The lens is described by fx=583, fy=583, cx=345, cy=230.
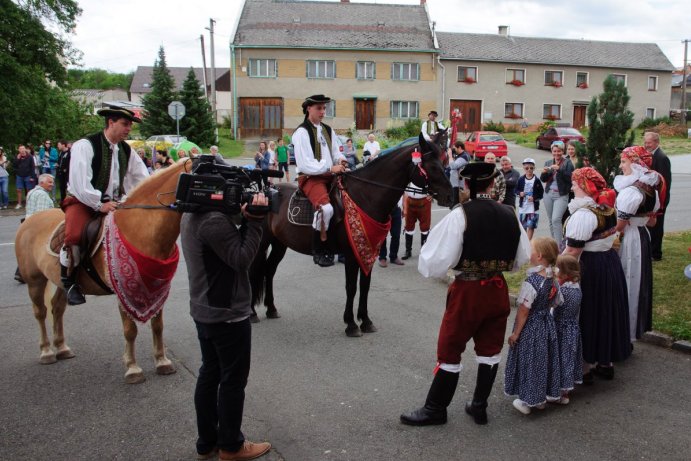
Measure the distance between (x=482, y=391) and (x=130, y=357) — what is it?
10.6 ft

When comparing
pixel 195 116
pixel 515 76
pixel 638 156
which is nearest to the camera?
pixel 638 156

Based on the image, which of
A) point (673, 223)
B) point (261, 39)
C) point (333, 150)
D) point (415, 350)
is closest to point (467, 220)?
point (415, 350)

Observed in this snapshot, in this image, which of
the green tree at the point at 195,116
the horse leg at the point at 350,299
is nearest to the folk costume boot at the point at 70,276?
the horse leg at the point at 350,299

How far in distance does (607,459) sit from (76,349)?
17.1 feet

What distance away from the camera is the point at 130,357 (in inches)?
216

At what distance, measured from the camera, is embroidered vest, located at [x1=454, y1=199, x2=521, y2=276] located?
4.16 metres

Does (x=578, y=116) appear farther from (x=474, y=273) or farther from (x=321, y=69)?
(x=474, y=273)

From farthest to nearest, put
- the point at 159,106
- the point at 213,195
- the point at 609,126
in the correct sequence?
the point at 159,106 < the point at 609,126 < the point at 213,195

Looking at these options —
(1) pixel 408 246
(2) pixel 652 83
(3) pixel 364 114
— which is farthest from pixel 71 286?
(2) pixel 652 83

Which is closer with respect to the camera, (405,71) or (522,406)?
(522,406)

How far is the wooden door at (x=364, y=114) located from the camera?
42.8 metres

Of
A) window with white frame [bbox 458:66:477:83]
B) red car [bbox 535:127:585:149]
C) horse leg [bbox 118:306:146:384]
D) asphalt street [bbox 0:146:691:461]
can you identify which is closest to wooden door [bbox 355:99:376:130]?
window with white frame [bbox 458:66:477:83]

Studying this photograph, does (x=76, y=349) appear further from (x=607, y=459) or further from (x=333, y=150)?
(x=607, y=459)

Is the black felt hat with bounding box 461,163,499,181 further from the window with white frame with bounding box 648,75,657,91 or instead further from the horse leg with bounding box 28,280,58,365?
the window with white frame with bounding box 648,75,657,91
